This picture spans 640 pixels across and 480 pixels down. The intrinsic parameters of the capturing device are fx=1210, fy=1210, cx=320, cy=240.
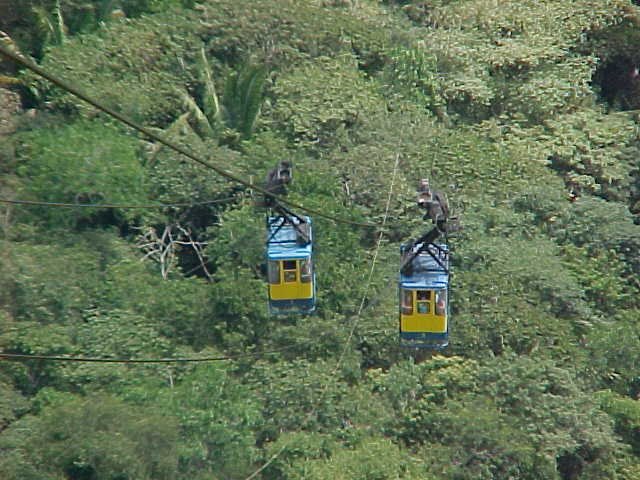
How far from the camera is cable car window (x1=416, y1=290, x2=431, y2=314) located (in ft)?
40.0

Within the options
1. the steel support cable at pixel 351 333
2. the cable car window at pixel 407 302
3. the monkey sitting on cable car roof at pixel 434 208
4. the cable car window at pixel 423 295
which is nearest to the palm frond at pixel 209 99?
the steel support cable at pixel 351 333

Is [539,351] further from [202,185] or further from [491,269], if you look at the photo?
[202,185]

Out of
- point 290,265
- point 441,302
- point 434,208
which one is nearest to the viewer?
point 434,208

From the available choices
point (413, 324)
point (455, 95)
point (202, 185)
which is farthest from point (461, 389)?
point (455, 95)

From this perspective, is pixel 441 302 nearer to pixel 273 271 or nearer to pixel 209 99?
pixel 273 271

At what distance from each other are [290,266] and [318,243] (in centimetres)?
447

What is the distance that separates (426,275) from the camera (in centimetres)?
1226

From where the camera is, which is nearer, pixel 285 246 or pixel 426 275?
pixel 426 275

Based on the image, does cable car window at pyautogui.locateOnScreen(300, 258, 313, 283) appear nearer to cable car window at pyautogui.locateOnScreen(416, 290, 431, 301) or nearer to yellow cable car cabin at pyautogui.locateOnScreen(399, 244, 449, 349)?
yellow cable car cabin at pyautogui.locateOnScreen(399, 244, 449, 349)

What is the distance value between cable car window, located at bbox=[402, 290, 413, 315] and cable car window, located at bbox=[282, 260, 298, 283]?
139 centimetres

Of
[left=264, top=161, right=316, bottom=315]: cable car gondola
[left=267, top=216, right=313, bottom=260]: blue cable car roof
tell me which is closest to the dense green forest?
[left=264, top=161, right=316, bottom=315]: cable car gondola

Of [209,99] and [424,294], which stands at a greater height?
[209,99]

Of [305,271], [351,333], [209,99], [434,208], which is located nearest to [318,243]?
[351,333]

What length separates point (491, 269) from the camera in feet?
57.3
